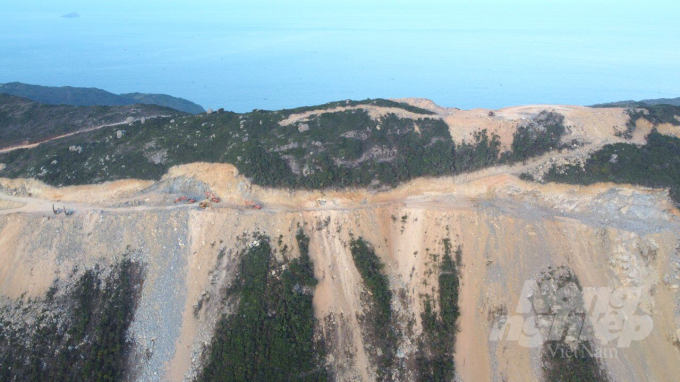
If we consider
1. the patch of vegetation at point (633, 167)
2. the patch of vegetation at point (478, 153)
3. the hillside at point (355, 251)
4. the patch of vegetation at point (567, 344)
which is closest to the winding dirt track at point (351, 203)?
the hillside at point (355, 251)

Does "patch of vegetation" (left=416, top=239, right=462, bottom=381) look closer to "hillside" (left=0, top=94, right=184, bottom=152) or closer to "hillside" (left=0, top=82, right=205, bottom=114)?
"hillside" (left=0, top=94, right=184, bottom=152)

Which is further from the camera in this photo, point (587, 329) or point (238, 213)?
point (238, 213)

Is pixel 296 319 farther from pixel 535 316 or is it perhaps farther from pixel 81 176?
pixel 81 176

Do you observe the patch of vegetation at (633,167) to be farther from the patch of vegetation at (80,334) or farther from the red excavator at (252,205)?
the patch of vegetation at (80,334)

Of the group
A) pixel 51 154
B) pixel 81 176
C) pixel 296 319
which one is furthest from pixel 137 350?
pixel 51 154

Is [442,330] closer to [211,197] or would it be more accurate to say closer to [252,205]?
[252,205]

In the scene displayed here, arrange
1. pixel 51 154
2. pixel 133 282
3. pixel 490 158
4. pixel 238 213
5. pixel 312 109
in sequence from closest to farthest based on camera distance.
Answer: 1. pixel 133 282
2. pixel 238 213
3. pixel 490 158
4. pixel 51 154
5. pixel 312 109

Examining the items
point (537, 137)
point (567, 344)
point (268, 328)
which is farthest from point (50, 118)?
point (567, 344)

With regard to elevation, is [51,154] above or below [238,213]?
above
